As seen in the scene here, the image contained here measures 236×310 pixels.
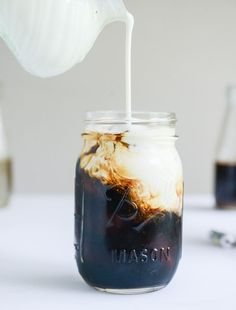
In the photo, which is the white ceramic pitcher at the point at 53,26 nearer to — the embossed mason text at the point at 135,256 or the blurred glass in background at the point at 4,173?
the embossed mason text at the point at 135,256

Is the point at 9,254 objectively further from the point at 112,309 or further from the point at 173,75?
the point at 173,75

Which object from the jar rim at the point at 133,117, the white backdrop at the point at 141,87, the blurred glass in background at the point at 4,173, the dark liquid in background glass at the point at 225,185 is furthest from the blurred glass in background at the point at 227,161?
the jar rim at the point at 133,117

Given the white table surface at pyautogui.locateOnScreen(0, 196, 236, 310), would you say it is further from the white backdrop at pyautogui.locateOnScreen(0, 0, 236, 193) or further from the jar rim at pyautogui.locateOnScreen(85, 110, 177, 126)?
the white backdrop at pyautogui.locateOnScreen(0, 0, 236, 193)

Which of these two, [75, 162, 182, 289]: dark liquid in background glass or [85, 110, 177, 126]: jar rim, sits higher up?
[85, 110, 177, 126]: jar rim

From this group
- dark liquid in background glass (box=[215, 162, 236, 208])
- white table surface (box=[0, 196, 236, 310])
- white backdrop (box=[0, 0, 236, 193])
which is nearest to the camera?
white table surface (box=[0, 196, 236, 310])

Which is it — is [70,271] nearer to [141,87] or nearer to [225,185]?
[225,185]

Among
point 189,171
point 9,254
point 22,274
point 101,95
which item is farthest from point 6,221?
point 189,171

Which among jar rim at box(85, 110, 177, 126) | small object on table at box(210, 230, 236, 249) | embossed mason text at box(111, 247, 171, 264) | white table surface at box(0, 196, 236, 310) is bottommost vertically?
white table surface at box(0, 196, 236, 310)

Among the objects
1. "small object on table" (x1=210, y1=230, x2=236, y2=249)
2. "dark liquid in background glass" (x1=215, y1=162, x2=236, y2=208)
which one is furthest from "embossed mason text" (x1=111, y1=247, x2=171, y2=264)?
Result: "dark liquid in background glass" (x1=215, y1=162, x2=236, y2=208)
